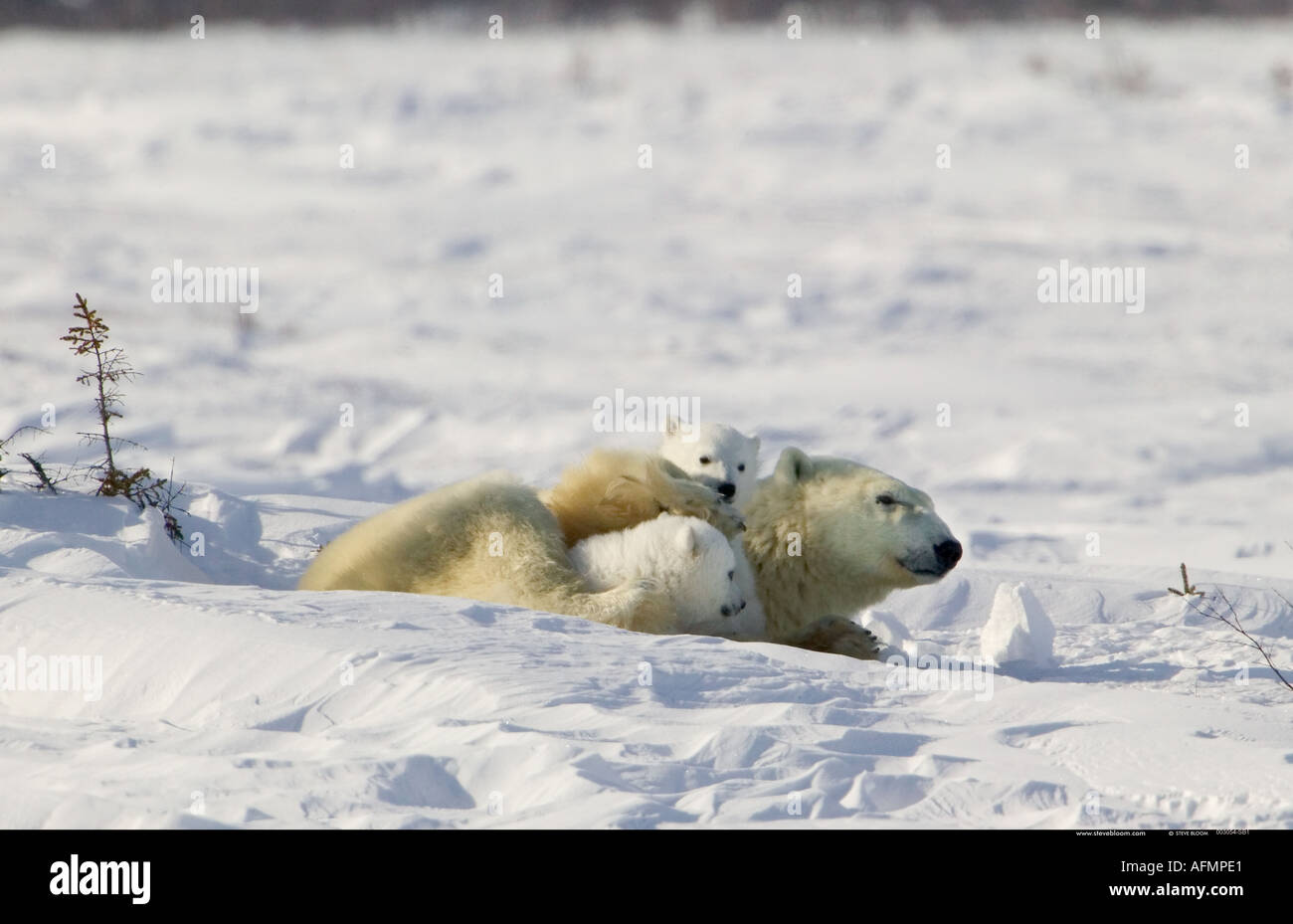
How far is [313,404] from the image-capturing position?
10.2 metres

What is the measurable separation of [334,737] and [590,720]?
1.74ft

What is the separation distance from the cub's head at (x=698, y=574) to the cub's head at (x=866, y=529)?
55 cm

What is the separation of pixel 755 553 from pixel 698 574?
2.10ft

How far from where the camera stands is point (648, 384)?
10.7m

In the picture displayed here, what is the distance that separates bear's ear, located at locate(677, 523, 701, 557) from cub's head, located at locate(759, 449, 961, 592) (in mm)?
707

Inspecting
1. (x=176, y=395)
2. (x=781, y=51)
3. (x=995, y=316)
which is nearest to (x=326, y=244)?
(x=176, y=395)

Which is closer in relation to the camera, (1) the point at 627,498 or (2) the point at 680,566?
(2) the point at 680,566

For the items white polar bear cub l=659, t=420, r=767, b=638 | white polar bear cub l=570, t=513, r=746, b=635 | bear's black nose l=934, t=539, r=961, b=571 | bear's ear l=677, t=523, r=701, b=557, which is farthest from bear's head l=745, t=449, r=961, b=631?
bear's ear l=677, t=523, r=701, b=557

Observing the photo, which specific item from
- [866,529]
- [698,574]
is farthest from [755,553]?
[698,574]

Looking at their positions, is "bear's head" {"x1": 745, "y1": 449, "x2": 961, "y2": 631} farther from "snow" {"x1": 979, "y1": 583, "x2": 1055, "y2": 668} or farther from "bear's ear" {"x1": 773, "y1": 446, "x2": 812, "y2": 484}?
"snow" {"x1": 979, "y1": 583, "x2": 1055, "y2": 668}

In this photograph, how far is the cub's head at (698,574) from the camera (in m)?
4.27

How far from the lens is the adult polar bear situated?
431 cm

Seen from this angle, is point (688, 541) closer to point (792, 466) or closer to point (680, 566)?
point (680, 566)
